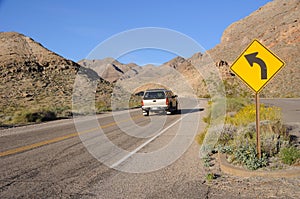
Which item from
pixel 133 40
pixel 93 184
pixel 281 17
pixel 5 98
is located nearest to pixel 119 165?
pixel 93 184

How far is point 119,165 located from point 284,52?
74654 millimetres

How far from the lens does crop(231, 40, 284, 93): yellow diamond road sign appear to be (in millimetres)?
6984

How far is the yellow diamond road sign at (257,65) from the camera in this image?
275 inches

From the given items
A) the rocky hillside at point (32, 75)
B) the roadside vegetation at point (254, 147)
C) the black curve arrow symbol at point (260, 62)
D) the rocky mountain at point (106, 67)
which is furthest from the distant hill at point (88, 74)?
Answer: the black curve arrow symbol at point (260, 62)

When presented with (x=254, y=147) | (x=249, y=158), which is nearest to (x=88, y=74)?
(x=254, y=147)

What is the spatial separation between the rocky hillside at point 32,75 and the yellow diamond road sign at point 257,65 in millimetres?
39436

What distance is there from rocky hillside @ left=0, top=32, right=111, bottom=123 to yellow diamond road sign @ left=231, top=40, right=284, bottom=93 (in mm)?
39436

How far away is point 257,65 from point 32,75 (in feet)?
199

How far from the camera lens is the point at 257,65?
7.11 metres

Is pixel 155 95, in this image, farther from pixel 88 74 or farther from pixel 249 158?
pixel 88 74

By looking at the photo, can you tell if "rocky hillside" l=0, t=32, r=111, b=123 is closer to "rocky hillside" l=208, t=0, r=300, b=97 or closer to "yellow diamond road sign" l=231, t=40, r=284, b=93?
"rocky hillside" l=208, t=0, r=300, b=97

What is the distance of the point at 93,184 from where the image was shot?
5.72 meters

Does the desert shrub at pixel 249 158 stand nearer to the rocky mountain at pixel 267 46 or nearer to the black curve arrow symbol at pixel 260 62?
the black curve arrow symbol at pixel 260 62

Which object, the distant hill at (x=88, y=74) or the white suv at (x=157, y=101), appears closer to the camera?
the white suv at (x=157, y=101)
